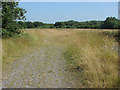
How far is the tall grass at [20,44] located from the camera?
223 inches

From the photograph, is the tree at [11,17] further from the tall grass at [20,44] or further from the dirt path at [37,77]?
the dirt path at [37,77]

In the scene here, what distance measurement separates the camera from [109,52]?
14.0 ft

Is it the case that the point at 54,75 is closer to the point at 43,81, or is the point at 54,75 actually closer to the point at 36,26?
the point at 43,81

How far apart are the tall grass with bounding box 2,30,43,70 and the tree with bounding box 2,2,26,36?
0.61 meters

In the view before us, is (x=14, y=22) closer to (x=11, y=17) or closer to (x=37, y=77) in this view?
(x=11, y=17)

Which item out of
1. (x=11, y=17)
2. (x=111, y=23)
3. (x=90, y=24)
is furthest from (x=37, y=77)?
(x=90, y=24)

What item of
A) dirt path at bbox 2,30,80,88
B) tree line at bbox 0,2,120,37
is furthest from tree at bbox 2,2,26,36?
dirt path at bbox 2,30,80,88

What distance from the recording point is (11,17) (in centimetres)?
912

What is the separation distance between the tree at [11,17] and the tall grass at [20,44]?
0.61 m

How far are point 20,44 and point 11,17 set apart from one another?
227 cm

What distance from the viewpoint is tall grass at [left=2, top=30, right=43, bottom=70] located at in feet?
18.6

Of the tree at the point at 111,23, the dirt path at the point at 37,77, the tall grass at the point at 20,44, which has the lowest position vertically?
the dirt path at the point at 37,77

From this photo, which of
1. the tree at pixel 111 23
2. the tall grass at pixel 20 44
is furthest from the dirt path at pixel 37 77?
the tree at pixel 111 23

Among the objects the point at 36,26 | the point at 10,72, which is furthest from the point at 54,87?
the point at 36,26
